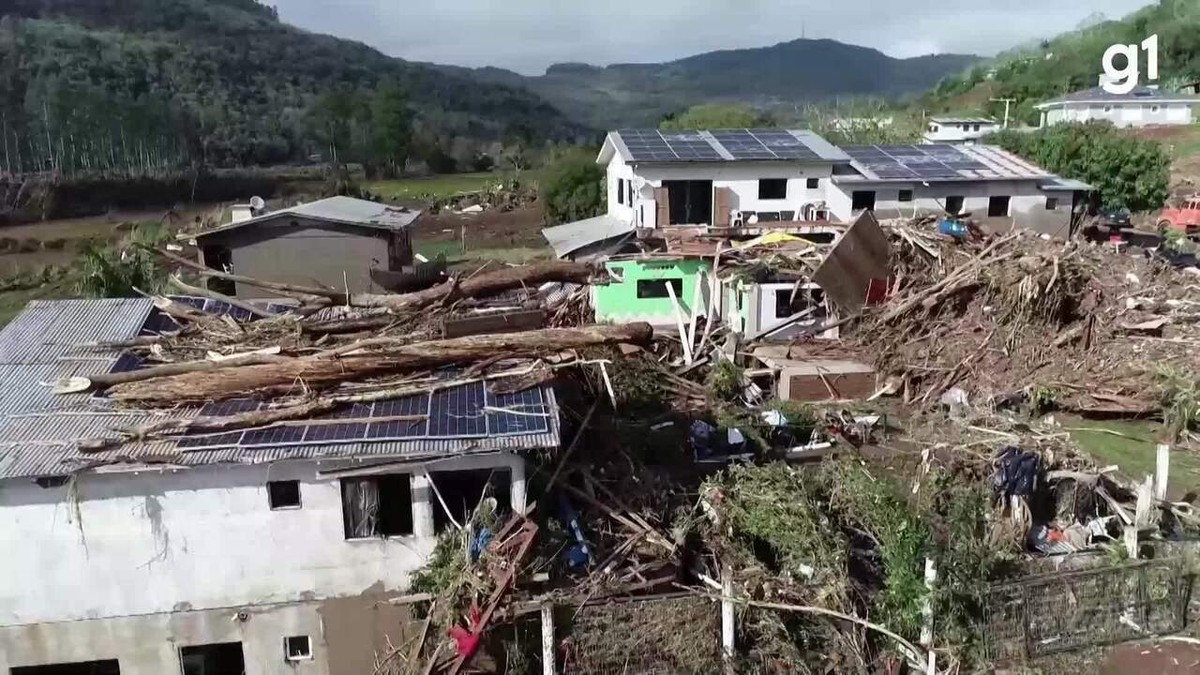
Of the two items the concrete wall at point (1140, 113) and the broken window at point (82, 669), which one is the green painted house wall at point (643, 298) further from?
the concrete wall at point (1140, 113)

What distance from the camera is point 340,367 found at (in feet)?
34.1

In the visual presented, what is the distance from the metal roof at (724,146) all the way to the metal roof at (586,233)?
2.61m

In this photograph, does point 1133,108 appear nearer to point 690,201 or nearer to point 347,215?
point 690,201

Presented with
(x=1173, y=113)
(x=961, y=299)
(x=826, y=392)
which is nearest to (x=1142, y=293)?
(x=961, y=299)

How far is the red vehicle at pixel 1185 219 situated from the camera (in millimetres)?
36906

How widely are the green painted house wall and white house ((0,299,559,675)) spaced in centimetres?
1320

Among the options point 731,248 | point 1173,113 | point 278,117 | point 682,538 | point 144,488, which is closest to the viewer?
point 144,488

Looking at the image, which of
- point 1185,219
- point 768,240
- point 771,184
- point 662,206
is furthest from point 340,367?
point 1185,219

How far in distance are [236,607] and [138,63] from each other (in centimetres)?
12905

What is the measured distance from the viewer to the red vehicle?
121 ft

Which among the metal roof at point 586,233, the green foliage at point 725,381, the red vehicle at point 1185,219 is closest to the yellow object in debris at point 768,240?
the metal roof at point 586,233

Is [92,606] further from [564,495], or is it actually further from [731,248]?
[731,248]

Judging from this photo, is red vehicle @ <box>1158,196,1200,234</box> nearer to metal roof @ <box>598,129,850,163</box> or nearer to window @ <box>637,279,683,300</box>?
metal roof @ <box>598,129,850,163</box>

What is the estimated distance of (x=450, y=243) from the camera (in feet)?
152
